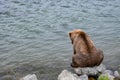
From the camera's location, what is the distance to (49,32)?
15492mm

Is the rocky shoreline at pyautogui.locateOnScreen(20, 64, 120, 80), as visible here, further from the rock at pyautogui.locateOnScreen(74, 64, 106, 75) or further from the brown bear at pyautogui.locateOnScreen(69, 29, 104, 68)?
the brown bear at pyautogui.locateOnScreen(69, 29, 104, 68)

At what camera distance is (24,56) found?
12.6 metres

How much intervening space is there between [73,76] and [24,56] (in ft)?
12.0

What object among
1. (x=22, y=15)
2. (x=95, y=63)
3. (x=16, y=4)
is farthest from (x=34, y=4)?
(x=95, y=63)

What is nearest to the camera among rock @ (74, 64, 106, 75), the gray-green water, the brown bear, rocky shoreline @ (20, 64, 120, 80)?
rocky shoreline @ (20, 64, 120, 80)

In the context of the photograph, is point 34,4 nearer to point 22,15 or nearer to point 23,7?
point 23,7

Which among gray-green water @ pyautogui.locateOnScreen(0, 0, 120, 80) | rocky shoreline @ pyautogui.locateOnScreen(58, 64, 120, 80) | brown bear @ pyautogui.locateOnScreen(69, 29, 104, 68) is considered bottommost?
gray-green water @ pyautogui.locateOnScreen(0, 0, 120, 80)

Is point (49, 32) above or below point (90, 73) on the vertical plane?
below

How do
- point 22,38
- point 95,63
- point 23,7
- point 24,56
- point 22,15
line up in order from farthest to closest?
point 23,7 → point 22,15 → point 22,38 → point 24,56 → point 95,63

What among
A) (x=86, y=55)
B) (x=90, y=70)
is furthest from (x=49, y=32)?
(x=90, y=70)

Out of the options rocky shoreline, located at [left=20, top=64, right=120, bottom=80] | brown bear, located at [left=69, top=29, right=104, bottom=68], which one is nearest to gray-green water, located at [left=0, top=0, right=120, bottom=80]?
rocky shoreline, located at [left=20, top=64, right=120, bottom=80]

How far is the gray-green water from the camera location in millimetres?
11633

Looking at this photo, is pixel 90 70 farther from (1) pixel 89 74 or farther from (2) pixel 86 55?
(2) pixel 86 55

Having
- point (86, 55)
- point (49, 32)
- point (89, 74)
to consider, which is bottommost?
point (49, 32)
